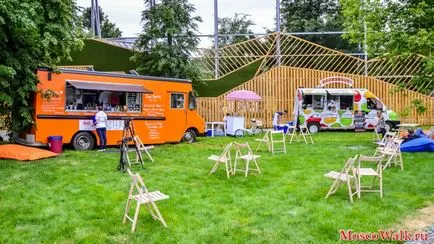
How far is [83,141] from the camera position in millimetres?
11891

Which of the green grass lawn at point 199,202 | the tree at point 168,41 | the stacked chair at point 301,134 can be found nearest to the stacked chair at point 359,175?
the green grass lawn at point 199,202

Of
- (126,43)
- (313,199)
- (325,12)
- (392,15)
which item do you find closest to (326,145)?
(392,15)

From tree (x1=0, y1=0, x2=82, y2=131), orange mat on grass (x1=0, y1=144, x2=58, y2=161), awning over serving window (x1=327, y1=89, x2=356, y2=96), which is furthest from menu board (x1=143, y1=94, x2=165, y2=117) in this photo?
awning over serving window (x1=327, y1=89, x2=356, y2=96)

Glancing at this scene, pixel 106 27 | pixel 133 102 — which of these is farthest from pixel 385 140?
pixel 106 27

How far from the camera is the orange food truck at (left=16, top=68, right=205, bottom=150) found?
1108 cm

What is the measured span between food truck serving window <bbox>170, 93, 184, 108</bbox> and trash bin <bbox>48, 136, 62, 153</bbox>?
418 cm

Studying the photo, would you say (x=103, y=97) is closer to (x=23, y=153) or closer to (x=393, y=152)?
(x=23, y=153)

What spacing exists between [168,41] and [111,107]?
24.6 ft

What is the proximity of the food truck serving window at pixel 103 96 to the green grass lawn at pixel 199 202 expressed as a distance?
2.16 m

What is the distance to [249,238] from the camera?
15.9 ft

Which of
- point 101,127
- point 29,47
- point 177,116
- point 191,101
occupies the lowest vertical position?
point 101,127

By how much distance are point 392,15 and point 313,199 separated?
23.1 feet

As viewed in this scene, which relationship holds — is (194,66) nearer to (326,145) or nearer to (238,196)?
(326,145)

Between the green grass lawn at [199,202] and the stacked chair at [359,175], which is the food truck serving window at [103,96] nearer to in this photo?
the green grass lawn at [199,202]
